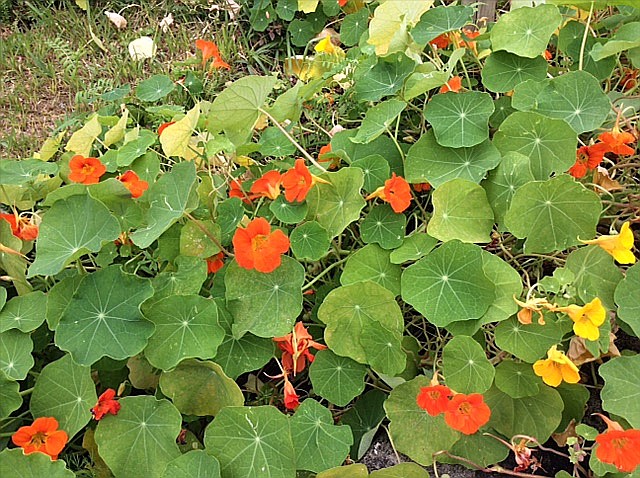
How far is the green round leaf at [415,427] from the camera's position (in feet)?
4.85

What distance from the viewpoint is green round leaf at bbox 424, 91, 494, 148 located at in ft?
5.54

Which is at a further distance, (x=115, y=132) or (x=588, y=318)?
(x=115, y=132)

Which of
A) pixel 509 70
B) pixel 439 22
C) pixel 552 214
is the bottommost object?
pixel 552 214

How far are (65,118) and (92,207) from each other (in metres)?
1.17

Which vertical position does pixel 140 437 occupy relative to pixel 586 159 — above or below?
below

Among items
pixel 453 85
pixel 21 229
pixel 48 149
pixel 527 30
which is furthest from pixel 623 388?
pixel 48 149

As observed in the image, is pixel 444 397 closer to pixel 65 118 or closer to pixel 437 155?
pixel 437 155

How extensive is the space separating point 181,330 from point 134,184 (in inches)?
17.0

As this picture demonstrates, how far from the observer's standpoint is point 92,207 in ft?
5.23

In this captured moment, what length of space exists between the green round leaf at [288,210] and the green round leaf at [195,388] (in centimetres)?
39

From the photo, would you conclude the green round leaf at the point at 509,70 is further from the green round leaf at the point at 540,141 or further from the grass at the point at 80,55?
the grass at the point at 80,55

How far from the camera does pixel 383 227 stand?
5.53 feet

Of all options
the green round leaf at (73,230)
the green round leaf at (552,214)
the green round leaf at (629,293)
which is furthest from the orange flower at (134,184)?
the green round leaf at (629,293)

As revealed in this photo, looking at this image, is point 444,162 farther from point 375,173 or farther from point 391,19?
point 391,19
